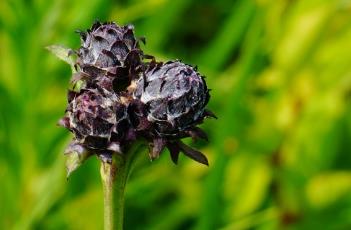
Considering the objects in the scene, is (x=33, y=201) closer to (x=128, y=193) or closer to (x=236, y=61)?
(x=128, y=193)

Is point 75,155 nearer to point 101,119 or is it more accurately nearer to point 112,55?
point 101,119

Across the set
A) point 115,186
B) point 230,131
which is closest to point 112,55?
point 115,186

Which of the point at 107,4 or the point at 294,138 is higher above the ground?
the point at 107,4

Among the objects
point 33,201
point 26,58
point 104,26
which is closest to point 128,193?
point 33,201

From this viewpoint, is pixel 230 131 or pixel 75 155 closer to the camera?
pixel 75 155

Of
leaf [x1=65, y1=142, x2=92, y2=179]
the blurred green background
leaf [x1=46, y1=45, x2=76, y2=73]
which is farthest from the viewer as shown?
the blurred green background

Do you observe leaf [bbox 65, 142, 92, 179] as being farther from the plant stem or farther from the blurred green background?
the blurred green background

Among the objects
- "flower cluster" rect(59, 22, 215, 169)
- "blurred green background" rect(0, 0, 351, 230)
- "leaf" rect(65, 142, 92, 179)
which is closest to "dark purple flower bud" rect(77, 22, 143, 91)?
"flower cluster" rect(59, 22, 215, 169)
